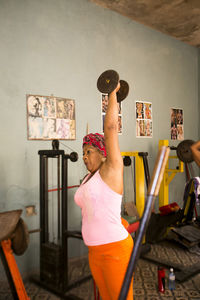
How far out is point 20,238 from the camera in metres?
1.96

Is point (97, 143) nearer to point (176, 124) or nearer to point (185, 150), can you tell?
point (185, 150)

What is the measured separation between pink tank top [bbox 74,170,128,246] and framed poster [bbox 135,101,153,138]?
3.04 metres

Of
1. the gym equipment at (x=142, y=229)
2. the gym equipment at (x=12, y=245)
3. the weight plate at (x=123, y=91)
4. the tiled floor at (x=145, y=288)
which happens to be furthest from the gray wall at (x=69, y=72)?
the gym equipment at (x=142, y=229)

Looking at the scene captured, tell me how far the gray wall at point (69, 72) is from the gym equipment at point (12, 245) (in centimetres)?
80

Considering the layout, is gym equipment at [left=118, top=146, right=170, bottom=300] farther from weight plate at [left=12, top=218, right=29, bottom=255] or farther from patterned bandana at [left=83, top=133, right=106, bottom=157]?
weight plate at [left=12, top=218, right=29, bottom=255]

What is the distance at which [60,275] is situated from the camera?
99.0 inches

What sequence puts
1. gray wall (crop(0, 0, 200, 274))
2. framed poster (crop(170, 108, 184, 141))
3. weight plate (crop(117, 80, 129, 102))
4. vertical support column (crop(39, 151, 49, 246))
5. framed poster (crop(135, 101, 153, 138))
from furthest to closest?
framed poster (crop(170, 108, 184, 141))
framed poster (crop(135, 101, 153, 138))
gray wall (crop(0, 0, 200, 274))
vertical support column (crop(39, 151, 49, 246))
weight plate (crop(117, 80, 129, 102))

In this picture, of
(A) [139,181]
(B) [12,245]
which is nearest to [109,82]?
(B) [12,245]

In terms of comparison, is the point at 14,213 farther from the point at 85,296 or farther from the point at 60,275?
the point at 85,296

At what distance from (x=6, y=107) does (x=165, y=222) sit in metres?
2.61

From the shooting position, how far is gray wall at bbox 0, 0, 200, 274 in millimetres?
2840

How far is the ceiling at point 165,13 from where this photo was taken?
3688 mm

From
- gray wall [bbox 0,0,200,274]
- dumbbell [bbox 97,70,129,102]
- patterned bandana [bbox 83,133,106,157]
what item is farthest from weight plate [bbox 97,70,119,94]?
gray wall [bbox 0,0,200,274]

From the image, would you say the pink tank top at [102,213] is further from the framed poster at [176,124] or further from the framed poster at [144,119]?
the framed poster at [176,124]
